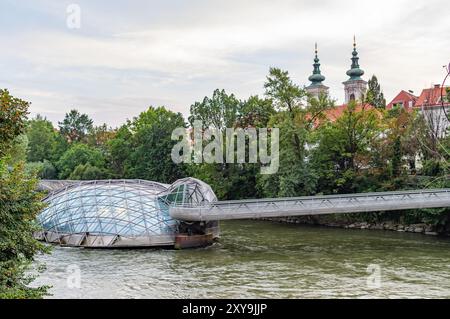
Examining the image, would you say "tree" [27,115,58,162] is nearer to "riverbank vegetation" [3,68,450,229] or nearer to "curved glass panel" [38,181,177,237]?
"riverbank vegetation" [3,68,450,229]

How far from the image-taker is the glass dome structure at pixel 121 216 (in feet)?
91.7

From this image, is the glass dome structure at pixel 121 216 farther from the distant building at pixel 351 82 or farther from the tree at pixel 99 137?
the distant building at pixel 351 82

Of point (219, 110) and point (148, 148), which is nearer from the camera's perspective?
point (219, 110)

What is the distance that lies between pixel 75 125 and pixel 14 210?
103369mm

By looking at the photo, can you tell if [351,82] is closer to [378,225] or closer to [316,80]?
[316,80]

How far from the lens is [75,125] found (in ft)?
362

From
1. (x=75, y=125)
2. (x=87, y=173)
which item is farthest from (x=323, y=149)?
(x=75, y=125)

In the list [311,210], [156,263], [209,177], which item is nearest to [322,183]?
[209,177]

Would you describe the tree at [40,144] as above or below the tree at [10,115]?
above

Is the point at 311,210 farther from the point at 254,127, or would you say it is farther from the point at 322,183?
the point at 254,127

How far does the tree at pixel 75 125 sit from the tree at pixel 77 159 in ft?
107

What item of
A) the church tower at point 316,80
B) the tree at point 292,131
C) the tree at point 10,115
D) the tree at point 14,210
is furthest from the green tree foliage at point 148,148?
the tree at point 10,115

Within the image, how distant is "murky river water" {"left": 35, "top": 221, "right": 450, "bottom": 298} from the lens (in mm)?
18469
